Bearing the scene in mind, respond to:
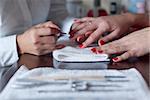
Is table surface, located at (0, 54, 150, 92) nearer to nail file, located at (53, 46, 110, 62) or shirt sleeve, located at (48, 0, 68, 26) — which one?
nail file, located at (53, 46, 110, 62)

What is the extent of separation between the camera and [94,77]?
50 centimetres

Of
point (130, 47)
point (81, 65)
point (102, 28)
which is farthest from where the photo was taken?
point (102, 28)

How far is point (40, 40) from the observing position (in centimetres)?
77

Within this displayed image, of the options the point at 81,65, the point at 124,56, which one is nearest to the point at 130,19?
the point at 124,56

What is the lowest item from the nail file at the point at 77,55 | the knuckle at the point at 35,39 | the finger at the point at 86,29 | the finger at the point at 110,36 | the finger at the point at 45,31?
the finger at the point at 110,36

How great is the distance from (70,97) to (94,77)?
9 centimetres

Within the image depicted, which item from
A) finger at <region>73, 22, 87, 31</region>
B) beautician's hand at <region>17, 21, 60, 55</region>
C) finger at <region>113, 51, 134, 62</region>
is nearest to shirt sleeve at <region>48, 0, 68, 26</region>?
finger at <region>73, 22, 87, 31</region>

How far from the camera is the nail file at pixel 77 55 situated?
66 cm

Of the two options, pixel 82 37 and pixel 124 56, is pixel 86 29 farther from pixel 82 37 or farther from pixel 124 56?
pixel 124 56

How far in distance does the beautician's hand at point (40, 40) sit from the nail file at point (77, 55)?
5 cm

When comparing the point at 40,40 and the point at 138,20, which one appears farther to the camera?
the point at 138,20

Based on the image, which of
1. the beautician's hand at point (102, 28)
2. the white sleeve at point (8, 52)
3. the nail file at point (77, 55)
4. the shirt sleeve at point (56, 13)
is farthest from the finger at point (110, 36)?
the shirt sleeve at point (56, 13)

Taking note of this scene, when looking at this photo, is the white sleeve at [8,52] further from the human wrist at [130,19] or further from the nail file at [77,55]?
the human wrist at [130,19]

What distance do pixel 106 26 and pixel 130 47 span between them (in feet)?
0.46
